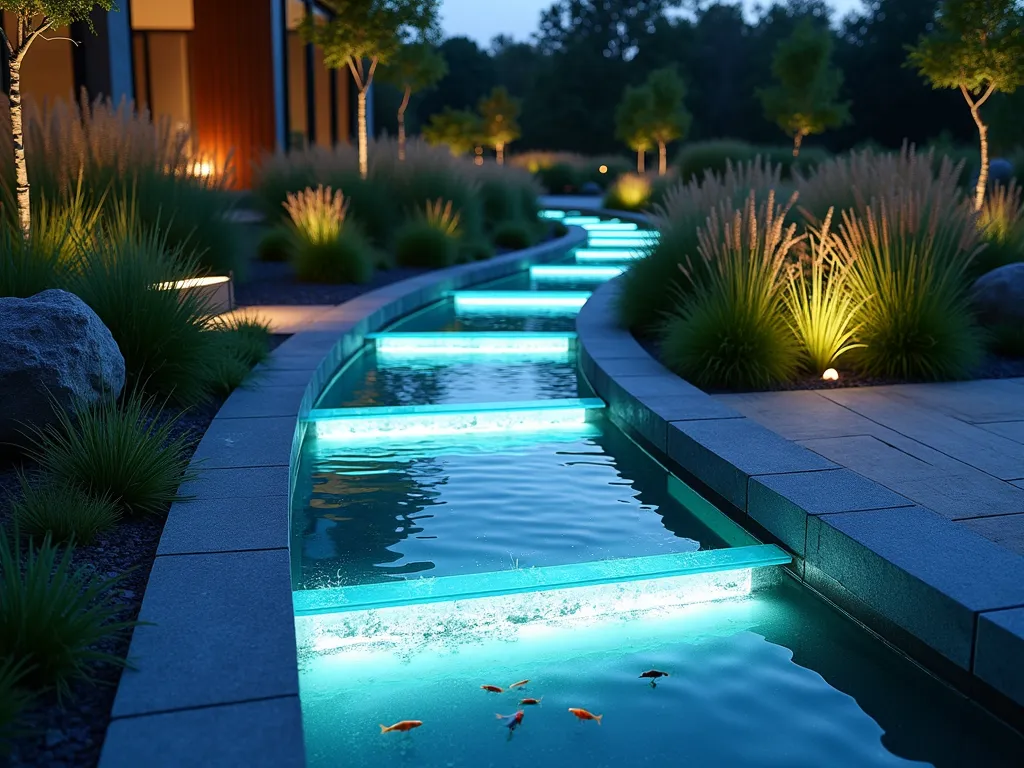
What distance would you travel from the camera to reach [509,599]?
2865mm

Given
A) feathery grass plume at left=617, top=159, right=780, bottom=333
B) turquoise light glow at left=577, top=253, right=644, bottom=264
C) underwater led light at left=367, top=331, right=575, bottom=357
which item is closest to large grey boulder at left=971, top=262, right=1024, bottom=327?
feathery grass plume at left=617, top=159, right=780, bottom=333

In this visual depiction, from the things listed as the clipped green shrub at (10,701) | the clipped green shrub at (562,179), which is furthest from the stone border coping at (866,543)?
the clipped green shrub at (562,179)

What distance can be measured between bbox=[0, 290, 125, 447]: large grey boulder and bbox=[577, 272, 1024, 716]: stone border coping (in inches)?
93.1

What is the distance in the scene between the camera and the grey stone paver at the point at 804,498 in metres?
3.12

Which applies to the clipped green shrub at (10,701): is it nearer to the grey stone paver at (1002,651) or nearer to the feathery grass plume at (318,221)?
the grey stone paver at (1002,651)

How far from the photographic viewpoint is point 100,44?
12.4 metres

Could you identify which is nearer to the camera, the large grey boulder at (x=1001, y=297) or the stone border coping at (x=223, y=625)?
the stone border coping at (x=223, y=625)

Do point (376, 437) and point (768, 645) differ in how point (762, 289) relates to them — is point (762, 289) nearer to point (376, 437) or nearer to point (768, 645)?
point (376, 437)

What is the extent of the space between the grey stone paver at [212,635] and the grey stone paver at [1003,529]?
2089mm

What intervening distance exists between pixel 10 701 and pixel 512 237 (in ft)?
38.2

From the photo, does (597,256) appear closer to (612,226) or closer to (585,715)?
(612,226)

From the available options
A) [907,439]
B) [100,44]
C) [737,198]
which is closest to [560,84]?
[100,44]

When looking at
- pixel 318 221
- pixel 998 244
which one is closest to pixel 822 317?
pixel 998 244

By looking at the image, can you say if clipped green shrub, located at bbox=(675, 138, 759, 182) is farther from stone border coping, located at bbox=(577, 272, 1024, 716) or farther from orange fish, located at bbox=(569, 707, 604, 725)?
orange fish, located at bbox=(569, 707, 604, 725)
